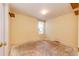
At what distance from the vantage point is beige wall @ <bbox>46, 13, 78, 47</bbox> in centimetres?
109

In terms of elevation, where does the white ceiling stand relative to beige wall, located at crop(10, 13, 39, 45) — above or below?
above

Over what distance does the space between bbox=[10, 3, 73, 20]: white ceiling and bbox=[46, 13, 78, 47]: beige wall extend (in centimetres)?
5

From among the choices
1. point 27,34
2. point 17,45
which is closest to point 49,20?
point 27,34

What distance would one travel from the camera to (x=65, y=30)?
110cm

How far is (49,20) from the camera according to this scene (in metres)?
1.13

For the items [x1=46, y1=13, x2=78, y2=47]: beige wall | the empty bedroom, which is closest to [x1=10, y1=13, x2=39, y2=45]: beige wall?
the empty bedroom

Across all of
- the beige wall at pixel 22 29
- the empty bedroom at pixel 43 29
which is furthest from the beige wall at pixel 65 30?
the beige wall at pixel 22 29

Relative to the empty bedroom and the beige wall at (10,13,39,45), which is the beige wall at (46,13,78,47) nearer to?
the empty bedroom

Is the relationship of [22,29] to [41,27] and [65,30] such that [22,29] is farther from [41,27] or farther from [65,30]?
[65,30]

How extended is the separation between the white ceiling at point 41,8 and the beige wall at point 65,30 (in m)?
0.05

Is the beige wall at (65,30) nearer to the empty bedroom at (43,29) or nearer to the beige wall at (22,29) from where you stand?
the empty bedroom at (43,29)

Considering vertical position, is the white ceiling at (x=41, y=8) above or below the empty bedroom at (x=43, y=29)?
above

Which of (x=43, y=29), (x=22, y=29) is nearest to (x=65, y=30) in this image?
(x=43, y=29)

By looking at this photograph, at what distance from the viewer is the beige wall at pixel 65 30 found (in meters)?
1.09
